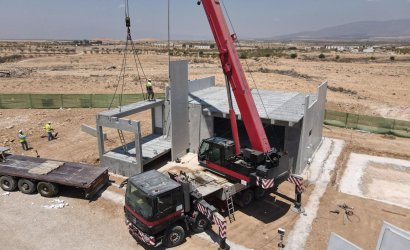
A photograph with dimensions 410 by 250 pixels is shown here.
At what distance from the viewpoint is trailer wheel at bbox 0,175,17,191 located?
16.4 metres

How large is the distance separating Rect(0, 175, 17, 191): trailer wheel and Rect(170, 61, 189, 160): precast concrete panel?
325 inches

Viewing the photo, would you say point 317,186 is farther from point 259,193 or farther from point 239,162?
point 239,162

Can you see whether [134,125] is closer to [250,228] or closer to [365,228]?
[250,228]

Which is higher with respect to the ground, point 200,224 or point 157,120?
point 157,120

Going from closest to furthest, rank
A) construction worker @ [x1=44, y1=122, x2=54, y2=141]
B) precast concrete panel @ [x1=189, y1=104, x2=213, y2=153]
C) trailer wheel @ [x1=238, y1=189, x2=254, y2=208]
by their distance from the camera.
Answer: trailer wheel @ [x1=238, y1=189, x2=254, y2=208]
precast concrete panel @ [x1=189, y1=104, x2=213, y2=153]
construction worker @ [x1=44, y1=122, x2=54, y2=141]

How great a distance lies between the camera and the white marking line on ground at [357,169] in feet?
56.0

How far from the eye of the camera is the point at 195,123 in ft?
66.6

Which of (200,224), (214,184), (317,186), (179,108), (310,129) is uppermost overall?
(179,108)

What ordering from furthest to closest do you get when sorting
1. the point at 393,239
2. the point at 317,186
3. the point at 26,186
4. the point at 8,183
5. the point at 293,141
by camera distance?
1. the point at 293,141
2. the point at 317,186
3. the point at 8,183
4. the point at 26,186
5. the point at 393,239

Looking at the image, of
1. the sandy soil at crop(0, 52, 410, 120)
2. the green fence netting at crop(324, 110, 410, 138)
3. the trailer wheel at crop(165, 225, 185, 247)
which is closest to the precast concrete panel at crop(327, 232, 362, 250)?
the trailer wheel at crop(165, 225, 185, 247)

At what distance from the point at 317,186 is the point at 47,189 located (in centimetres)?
1352

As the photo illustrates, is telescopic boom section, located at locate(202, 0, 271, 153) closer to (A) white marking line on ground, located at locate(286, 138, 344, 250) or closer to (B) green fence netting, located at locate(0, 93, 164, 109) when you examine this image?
(A) white marking line on ground, located at locate(286, 138, 344, 250)

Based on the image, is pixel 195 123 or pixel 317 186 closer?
pixel 317 186

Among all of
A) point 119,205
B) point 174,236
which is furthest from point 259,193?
point 119,205
